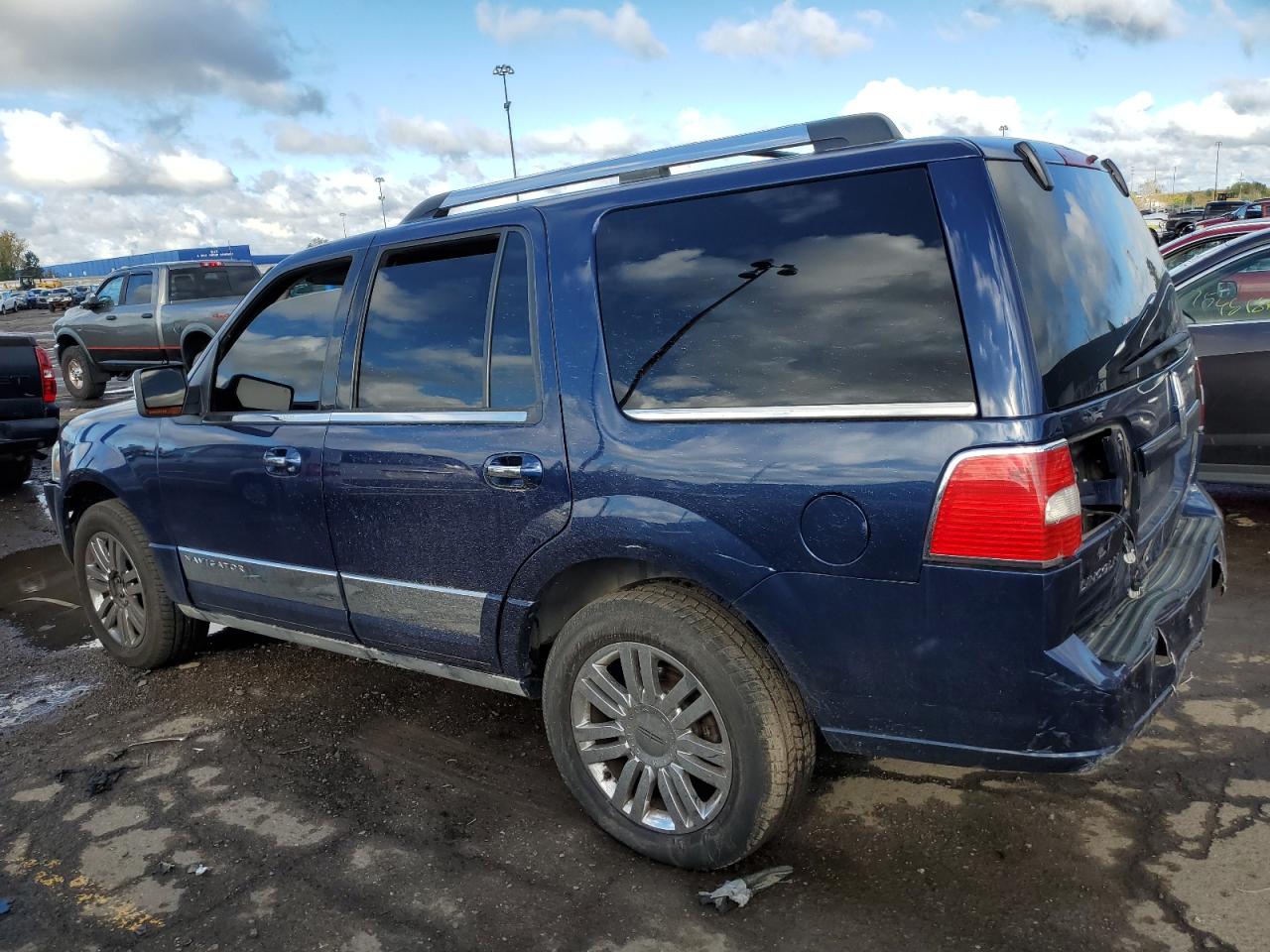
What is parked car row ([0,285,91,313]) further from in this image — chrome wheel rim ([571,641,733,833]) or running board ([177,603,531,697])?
chrome wheel rim ([571,641,733,833])

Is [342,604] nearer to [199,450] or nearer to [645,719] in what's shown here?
[199,450]

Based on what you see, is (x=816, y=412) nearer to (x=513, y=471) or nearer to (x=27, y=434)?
(x=513, y=471)

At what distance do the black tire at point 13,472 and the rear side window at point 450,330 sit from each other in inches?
310

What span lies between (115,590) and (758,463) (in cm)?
350

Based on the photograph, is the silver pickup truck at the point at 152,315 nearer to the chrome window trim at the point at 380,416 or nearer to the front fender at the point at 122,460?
the front fender at the point at 122,460

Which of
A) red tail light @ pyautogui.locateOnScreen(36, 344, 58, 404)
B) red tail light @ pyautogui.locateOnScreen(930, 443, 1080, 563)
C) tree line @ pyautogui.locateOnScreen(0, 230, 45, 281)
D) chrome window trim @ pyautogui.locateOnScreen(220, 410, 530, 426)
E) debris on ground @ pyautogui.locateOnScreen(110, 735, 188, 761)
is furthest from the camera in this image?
tree line @ pyautogui.locateOnScreen(0, 230, 45, 281)

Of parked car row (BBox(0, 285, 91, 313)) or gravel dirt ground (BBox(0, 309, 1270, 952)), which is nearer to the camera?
gravel dirt ground (BBox(0, 309, 1270, 952))

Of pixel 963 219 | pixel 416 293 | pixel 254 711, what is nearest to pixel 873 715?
pixel 963 219

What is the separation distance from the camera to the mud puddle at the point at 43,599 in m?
5.22

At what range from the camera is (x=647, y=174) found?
2850mm

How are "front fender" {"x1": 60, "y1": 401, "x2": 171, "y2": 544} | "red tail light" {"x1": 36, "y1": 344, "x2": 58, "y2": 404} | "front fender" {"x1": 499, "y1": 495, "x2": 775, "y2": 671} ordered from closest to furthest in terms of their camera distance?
"front fender" {"x1": 499, "y1": 495, "x2": 775, "y2": 671} → "front fender" {"x1": 60, "y1": 401, "x2": 171, "y2": 544} → "red tail light" {"x1": 36, "y1": 344, "x2": 58, "y2": 404}

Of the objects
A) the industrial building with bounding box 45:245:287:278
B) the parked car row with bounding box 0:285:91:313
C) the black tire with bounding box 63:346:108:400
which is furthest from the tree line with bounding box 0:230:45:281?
the black tire with bounding box 63:346:108:400

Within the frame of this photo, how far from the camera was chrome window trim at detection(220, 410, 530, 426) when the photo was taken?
2920 mm

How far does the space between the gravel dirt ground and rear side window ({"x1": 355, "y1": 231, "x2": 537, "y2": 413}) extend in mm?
1312
